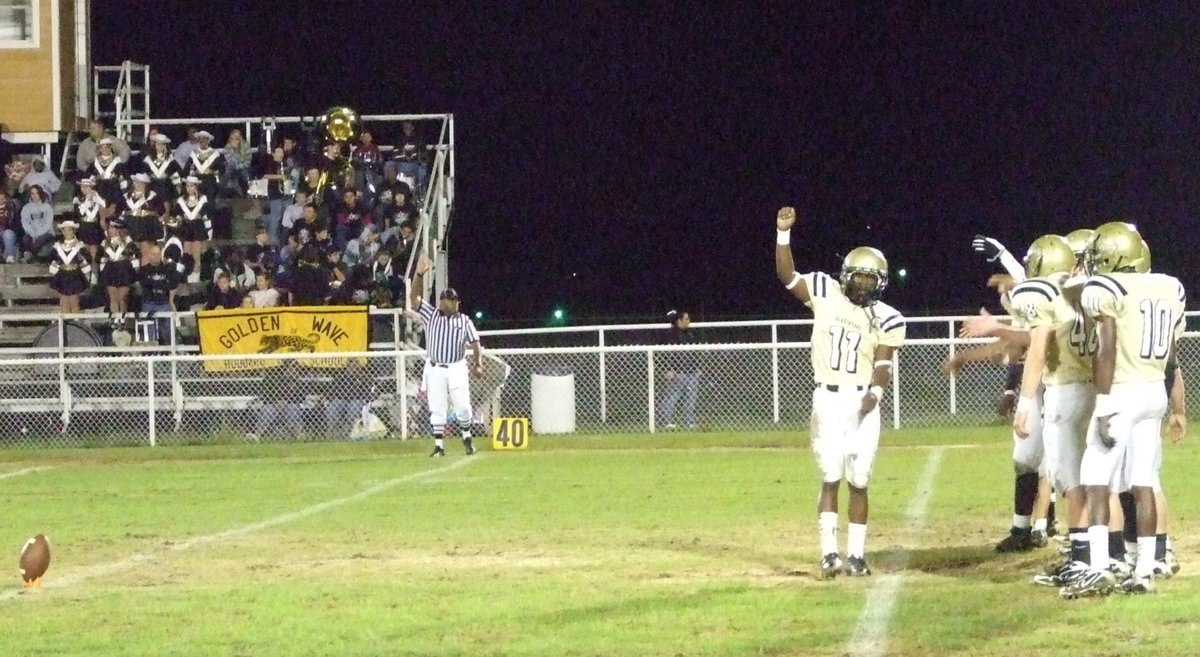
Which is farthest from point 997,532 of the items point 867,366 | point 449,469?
point 449,469

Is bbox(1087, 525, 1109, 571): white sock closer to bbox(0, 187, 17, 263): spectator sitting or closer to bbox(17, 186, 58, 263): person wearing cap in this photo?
bbox(17, 186, 58, 263): person wearing cap

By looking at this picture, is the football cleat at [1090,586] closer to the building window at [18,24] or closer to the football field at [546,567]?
the football field at [546,567]

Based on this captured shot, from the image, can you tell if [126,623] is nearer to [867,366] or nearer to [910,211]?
[867,366]

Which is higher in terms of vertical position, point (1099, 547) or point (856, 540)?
point (1099, 547)

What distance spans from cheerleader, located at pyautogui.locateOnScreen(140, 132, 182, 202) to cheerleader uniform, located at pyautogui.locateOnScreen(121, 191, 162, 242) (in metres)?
0.24

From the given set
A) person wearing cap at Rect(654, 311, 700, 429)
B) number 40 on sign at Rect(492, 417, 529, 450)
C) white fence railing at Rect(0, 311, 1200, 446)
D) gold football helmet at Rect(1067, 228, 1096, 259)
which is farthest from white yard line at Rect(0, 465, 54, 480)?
gold football helmet at Rect(1067, 228, 1096, 259)

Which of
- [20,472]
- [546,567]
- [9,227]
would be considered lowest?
[20,472]

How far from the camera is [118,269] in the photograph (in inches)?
986

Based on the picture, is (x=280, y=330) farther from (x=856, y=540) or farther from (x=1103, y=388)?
(x=1103, y=388)

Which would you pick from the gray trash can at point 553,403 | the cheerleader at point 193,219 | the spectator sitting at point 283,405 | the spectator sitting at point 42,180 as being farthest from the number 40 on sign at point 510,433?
the spectator sitting at point 42,180

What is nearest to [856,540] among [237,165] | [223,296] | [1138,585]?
[1138,585]

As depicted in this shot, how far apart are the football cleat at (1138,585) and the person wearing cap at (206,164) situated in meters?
20.4

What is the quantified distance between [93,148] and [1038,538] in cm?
2042

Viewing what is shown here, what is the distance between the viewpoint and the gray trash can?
889 inches
